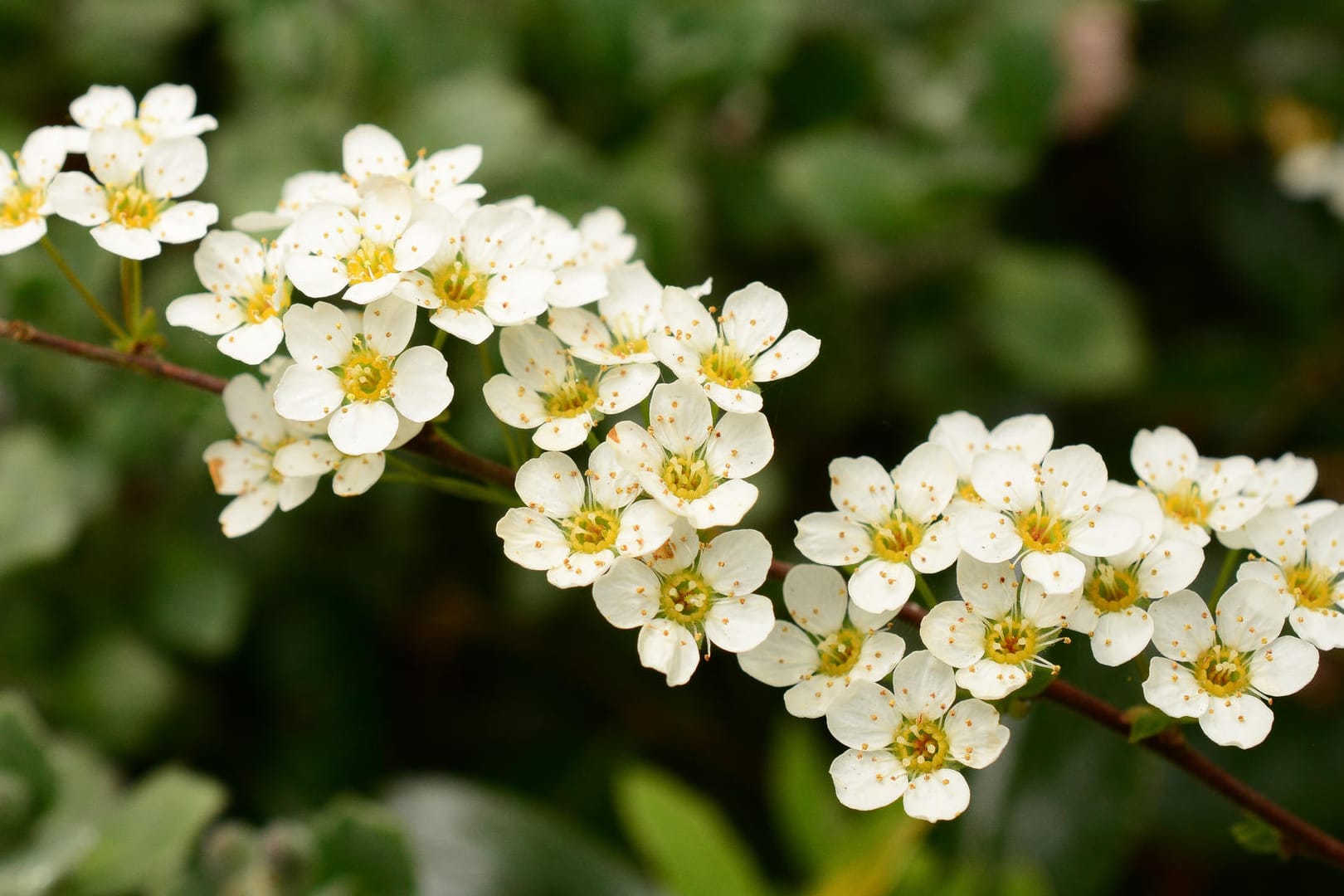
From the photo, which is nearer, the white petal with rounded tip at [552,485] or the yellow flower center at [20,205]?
the white petal with rounded tip at [552,485]

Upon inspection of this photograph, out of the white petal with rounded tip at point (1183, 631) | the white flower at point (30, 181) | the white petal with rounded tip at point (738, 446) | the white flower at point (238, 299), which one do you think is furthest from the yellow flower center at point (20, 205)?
the white petal with rounded tip at point (1183, 631)

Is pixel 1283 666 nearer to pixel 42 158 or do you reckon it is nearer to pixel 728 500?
pixel 728 500

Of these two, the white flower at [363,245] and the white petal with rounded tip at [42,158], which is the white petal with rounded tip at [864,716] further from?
the white petal with rounded tip at [42,158]

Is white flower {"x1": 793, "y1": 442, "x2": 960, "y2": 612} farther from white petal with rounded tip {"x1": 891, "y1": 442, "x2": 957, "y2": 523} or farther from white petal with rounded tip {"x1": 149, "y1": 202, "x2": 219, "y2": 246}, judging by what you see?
white petal with rounded tip {"x1": 149, "y1": 202, "x2": 219, "y2": 246}

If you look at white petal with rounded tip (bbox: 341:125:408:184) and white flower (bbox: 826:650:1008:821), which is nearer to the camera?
white flower (bbox: 826:650:1008:821)

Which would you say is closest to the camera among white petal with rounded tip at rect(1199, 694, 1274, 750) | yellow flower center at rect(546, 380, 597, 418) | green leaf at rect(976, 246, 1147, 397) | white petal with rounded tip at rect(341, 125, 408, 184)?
white petal with rounded tip at rect(1199, 694, 1274, 750)

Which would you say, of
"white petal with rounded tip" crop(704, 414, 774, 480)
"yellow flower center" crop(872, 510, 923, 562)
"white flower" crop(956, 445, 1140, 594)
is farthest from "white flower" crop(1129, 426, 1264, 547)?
"white petal with rounded tip" crop(704, 414, 774, 480)

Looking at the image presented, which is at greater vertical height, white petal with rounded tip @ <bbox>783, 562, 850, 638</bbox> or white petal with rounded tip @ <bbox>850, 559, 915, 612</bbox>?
white petal with rounded tip @ <bbox>850, 559, 915, 612</bbox>
